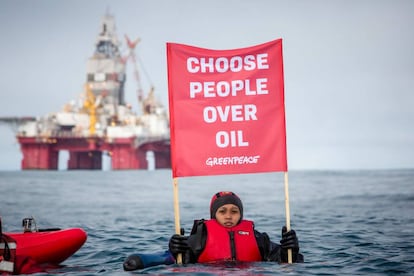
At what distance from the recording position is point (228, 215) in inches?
358

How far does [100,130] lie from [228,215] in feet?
338

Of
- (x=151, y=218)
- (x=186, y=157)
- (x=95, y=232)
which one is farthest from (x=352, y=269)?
(x=151, y=218)

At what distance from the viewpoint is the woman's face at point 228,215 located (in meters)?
9.09

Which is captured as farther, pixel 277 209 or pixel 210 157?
pixel 277 209

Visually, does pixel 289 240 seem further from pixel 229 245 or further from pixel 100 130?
pixel 100 130

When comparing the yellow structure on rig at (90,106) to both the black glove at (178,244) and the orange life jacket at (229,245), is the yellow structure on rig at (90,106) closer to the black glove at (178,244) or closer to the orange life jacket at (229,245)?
the orange life jacket at (229,245)

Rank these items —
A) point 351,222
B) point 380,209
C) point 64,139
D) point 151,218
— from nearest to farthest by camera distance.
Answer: point 351,222
point 151,218
point 380,209
point 64,139

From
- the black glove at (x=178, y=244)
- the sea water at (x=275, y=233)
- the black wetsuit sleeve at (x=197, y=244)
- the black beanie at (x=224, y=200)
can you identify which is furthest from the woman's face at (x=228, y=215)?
the black glove at (x=178, y=244)

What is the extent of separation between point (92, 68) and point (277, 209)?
359 ft

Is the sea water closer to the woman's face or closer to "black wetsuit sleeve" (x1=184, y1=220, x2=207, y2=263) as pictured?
"black wetsuit sleeve" (x1=184, y1=220, x2=207, y2=263)

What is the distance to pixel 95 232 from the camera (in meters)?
17.0

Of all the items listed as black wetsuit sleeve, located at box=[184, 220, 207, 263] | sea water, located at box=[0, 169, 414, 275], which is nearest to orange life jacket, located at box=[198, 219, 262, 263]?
black wetsuit sleeve, located at box=[184, 220, 207, 263]

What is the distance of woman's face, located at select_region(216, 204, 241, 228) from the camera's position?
358 inches

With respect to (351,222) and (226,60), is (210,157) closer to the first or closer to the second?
(226,60)
